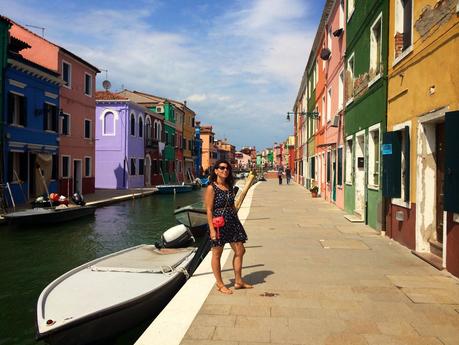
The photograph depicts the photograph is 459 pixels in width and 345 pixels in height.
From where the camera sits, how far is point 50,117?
2169cm

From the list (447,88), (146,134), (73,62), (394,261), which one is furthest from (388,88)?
(146,134)

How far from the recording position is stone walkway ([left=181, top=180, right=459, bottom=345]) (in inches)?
149

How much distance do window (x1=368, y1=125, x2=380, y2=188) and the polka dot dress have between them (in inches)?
248

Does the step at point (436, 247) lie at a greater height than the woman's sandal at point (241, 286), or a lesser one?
greater

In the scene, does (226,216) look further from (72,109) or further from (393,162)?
(72,109)

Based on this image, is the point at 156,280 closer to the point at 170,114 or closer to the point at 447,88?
the point at 447,88

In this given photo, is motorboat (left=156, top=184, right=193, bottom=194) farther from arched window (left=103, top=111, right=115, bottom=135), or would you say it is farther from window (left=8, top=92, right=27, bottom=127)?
window (left=8, top=92, right=27, bottom=127)

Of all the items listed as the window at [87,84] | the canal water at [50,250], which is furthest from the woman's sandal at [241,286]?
the window at [87,84]

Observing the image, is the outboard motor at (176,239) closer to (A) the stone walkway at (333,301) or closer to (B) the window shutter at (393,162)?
(A) the stone walkway at (333,301)

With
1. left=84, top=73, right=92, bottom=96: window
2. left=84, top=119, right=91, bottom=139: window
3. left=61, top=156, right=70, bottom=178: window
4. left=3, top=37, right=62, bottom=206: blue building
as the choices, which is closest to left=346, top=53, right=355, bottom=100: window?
left=3, top=37, right=62, bottom=206: blue building

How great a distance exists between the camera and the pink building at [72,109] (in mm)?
21953

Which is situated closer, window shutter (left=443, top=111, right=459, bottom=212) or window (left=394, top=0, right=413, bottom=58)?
window shutter (left=443, top=111, right=459, bottom=212)

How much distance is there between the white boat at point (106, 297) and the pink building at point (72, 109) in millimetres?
17125

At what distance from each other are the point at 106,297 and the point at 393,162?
5623 millimetres
